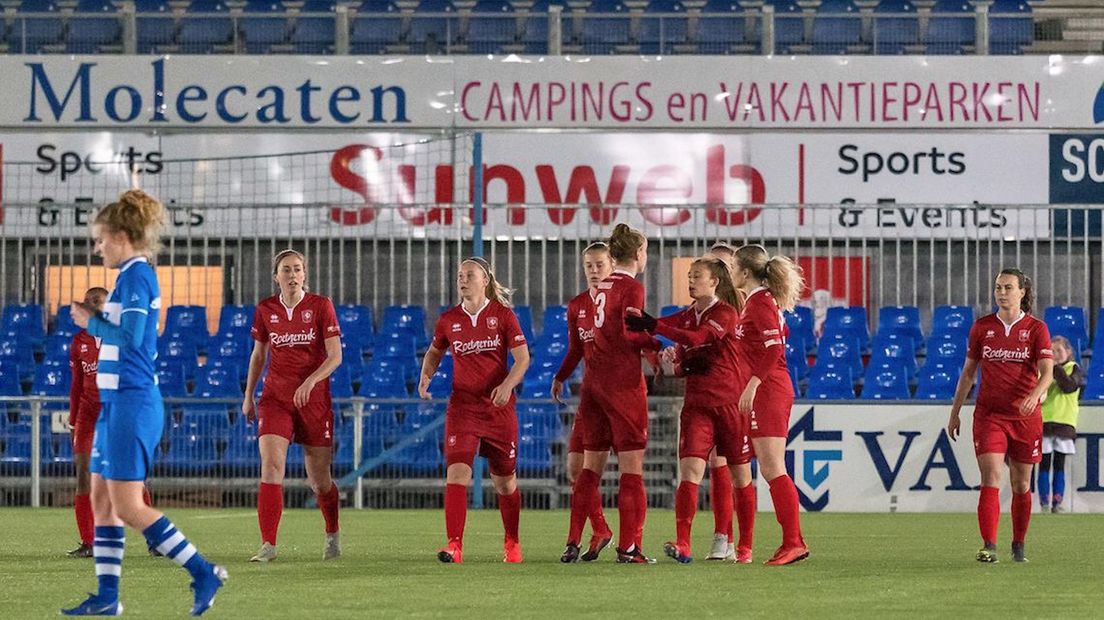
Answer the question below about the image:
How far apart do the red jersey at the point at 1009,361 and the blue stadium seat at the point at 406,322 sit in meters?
10.4

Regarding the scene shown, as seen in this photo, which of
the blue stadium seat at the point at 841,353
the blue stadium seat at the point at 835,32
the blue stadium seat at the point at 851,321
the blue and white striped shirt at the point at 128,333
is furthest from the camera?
the blue stadium seat at the point at 835,32

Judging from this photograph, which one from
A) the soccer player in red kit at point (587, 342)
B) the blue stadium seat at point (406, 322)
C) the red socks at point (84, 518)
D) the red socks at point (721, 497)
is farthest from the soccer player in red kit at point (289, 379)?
the blue stadium seat at point (406, 322)

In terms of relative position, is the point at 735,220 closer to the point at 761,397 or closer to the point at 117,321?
the point at 761,397

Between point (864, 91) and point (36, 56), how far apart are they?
385 inches

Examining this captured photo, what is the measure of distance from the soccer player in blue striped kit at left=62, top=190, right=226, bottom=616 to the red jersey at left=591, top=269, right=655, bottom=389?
11.7ft

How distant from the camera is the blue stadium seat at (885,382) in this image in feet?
63.6

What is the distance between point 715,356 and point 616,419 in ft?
2.16

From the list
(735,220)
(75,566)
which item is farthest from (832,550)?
(735,220)

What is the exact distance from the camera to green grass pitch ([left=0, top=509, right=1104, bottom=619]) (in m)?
7.91

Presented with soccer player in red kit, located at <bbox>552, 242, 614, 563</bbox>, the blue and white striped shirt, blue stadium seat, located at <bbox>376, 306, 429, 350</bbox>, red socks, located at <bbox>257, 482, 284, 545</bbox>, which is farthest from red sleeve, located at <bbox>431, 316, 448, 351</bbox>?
blue stadium seat, located at <bbox>376, 306, 429, 350</bbox>

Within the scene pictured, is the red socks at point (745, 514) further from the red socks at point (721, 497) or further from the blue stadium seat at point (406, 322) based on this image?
the blue stadium seat at point (406, 322)

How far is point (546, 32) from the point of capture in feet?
79.3

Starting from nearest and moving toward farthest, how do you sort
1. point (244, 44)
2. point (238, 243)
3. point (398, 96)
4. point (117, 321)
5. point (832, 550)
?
point (117, 321) < point (832, 550) < point (238, 243) < point (398, 96) < point (244, 44)

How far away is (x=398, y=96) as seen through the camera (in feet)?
73.4
